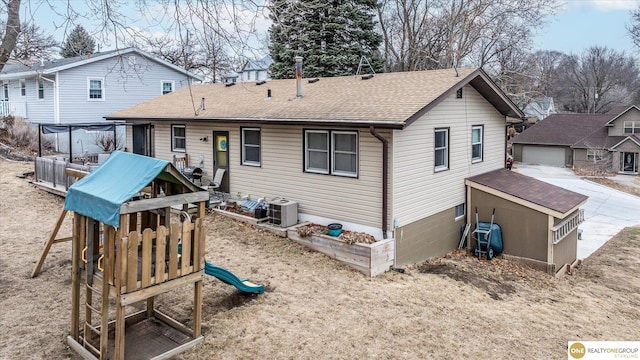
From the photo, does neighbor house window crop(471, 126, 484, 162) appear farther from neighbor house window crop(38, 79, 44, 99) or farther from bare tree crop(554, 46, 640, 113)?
bare tree crop(554, 46, 640, 113)

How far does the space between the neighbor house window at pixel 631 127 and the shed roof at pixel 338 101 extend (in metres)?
25.6

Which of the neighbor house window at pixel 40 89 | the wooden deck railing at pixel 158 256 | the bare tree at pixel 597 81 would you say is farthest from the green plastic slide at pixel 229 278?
the bare tree at pixel 597 81

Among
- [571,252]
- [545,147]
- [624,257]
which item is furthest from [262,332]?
[545,147]

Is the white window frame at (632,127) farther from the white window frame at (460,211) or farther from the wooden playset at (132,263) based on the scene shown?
the wooden playset at (132,263)

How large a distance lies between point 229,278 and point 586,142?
36164 millimetres

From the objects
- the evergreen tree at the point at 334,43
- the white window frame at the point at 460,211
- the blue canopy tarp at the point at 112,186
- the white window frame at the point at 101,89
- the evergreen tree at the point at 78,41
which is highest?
the evergreen tree at the point at 334,43

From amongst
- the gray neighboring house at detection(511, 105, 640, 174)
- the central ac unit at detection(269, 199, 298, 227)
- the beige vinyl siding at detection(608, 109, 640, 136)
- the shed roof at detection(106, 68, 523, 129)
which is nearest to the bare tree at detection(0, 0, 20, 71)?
the shed roof at detection(106, 68, 523, 129)

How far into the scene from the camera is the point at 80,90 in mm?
22375

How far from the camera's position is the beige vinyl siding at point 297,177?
1047cm

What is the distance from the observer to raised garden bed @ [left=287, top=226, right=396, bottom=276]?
9.53 m

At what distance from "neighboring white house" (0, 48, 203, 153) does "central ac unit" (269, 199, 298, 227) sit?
11518mm

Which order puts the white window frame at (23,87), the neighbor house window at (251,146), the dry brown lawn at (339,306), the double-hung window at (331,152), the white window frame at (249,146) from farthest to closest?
the white window frame at (23,87) → the neighbor house window at (251,146) → the white window frame at (249,146) → the double-hung window at (331,152) → the dry brown lawn at (339,306)

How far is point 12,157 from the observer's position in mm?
19750

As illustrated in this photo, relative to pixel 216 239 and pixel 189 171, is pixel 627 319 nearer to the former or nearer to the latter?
pixel 216 239
